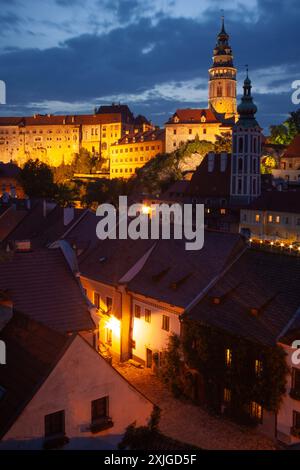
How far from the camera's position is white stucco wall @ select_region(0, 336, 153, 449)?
14.6 meters

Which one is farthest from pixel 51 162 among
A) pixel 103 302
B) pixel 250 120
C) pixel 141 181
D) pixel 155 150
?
pixel 103 302

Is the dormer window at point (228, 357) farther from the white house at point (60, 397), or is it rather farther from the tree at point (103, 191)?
the tree at point (103, 191)

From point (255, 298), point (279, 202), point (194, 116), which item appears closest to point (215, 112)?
point (194, 116)

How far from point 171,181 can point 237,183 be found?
2863 cm

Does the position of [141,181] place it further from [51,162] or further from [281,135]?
[51,162]

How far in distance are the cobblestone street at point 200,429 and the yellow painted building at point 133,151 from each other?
344 ft

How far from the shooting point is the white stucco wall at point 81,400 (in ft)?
48.0

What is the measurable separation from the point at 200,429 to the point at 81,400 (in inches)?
365

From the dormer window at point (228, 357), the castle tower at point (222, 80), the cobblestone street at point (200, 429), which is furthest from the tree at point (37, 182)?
the castle tower at point (222, 80)

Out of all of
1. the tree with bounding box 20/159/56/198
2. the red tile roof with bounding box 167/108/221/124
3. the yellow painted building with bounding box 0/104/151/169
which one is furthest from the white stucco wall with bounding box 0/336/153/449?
the yellow painted building with bounding box 0/104/151/169

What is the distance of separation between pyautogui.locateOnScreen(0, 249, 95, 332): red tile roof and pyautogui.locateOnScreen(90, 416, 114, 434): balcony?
6543mm

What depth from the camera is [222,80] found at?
5556 inches

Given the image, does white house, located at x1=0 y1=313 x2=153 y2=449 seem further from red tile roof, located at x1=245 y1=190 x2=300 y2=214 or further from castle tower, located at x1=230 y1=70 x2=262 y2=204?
castle tower, located at x1=230 y1=70 x2=262 y2=204

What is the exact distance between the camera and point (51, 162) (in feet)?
551
